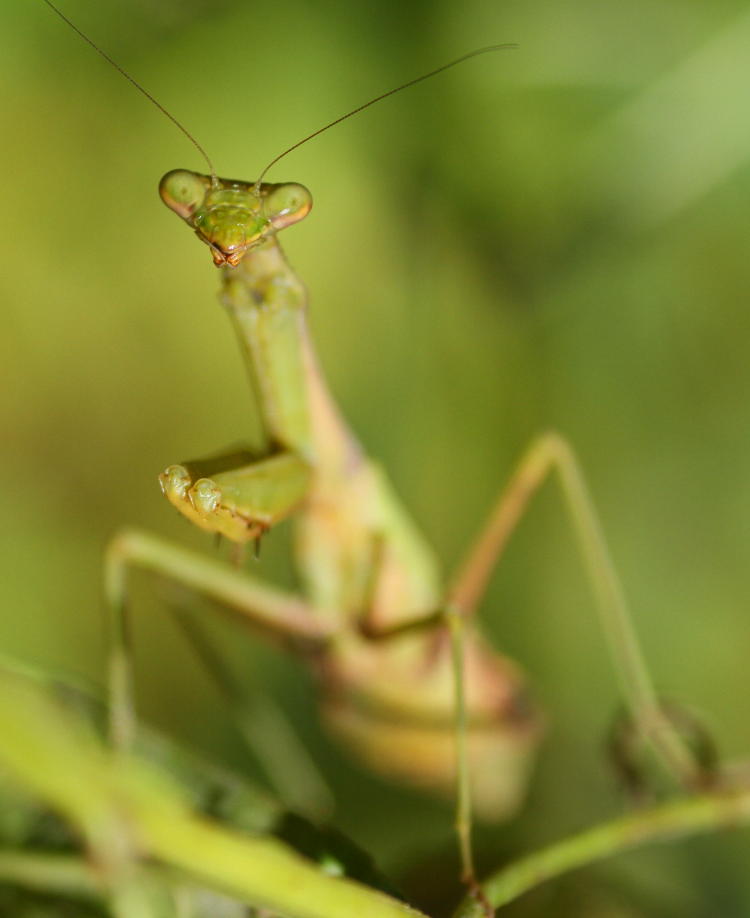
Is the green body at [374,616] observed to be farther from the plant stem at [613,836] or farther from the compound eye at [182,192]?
the plant stem at [613,836]

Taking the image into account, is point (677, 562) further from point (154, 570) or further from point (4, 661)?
point (4, 661)

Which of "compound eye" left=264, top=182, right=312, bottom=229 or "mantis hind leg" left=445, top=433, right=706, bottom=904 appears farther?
"mantis hind leg" left=445, top=433, right=706, bottom=904

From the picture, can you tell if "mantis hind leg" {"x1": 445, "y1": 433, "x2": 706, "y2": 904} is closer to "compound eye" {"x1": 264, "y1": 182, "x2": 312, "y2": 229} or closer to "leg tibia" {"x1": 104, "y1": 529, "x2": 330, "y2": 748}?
"leg tibia" {"x1": 104, "y1": 529, "x2": 330, "y2": 748}

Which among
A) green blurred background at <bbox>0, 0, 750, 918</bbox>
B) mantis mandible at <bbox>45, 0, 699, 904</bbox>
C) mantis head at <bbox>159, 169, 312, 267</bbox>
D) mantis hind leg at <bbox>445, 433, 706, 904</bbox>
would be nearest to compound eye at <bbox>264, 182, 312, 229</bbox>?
mantis head at <bbox>159, 169, 312, 267</bbox>

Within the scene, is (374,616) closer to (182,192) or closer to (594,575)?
(594,575)

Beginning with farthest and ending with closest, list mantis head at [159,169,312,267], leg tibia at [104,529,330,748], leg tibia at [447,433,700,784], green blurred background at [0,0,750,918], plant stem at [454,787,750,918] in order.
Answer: green blurred background at [0,0,750,918]
leg tibia at [447,433,700,784]
leg tibia at [104,529,330,748]
mantis head at [159,169,312,267]
plant stem at [454,787,750,918]

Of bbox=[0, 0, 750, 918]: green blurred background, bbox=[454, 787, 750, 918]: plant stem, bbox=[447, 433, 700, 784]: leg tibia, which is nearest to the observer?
bbox=[454, 787, 750, 918]: plant stem

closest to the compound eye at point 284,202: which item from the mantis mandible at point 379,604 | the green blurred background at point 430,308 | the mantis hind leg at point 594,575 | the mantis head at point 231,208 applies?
the mantis head at point 231,208
